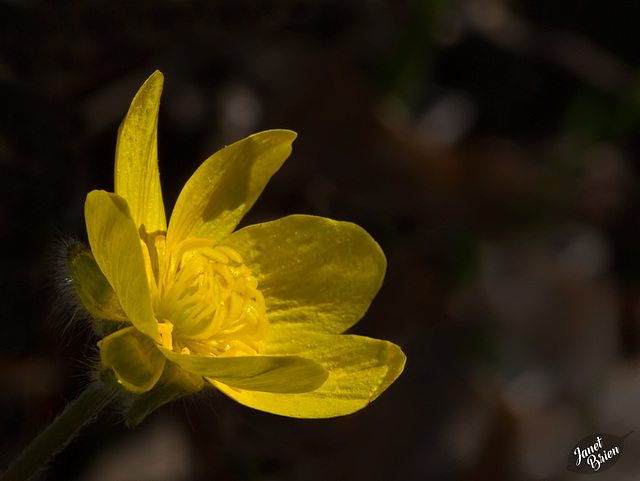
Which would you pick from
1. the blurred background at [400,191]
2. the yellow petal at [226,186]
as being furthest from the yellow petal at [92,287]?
the blurred background at [400,191]

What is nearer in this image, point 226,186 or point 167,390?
point 167,390

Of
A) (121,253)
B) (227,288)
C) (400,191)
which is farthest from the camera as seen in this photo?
(400,191)

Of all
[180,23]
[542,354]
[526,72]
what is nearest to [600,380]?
[542,354]

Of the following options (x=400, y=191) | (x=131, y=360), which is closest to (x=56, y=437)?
(x=131, y=360)

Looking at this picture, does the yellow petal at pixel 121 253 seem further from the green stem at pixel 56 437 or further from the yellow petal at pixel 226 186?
the yellow petal at pixel 226 186

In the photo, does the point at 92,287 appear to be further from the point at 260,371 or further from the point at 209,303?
the point at 260,371

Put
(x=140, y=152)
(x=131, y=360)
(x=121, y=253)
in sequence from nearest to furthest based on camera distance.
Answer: (x=121, y=253) < (x=131, y=360) < (x=140, y=152)

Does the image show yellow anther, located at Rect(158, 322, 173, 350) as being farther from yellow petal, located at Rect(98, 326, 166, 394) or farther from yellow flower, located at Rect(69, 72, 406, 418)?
yellow petal, located at Rect(98, 326, 166, 394)
